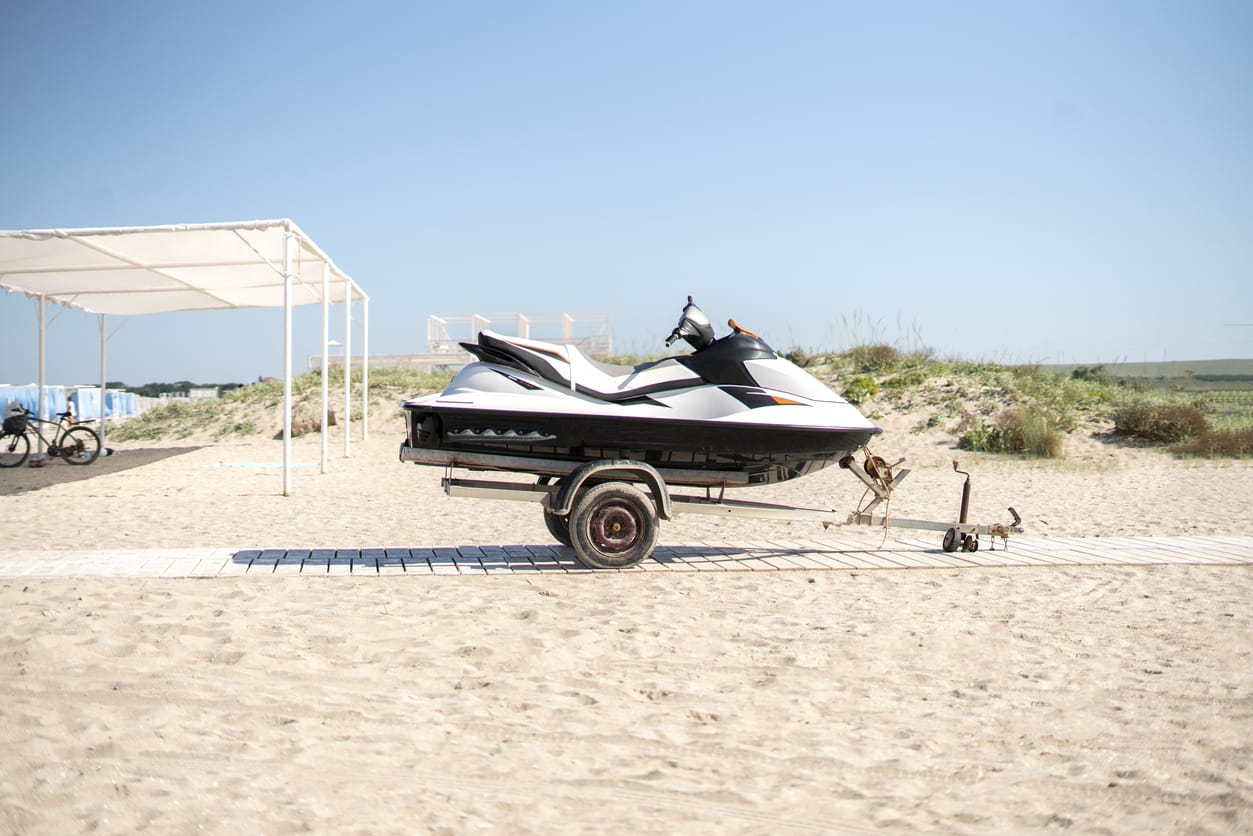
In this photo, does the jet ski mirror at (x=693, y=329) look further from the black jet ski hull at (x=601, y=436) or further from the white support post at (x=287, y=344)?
the white support post at (x=287, y=344)

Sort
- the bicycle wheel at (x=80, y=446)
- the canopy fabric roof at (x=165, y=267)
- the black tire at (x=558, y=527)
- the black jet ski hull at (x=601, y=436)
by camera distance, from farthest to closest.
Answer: the bicycle wheel at (x=80, y=446), the canopy fabric roof at (x=165, y=267), the black tire at (x=558, y=527), the black jet ski hull at (x=601, y=436)

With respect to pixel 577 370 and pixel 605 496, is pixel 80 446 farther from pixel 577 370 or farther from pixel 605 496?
pixel 605 496

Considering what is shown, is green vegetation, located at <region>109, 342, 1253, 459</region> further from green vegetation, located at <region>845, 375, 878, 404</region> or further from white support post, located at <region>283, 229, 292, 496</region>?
white support post, located at <region>283, 229, 292, 496</region>

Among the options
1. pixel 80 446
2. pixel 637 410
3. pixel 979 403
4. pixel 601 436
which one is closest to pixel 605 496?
pixel 601 436

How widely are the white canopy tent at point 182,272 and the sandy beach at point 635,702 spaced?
6.21 m

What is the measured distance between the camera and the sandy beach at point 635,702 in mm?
2926

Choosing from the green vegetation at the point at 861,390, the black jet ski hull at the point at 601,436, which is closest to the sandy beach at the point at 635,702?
the black jet ski hull at the point at 601,436

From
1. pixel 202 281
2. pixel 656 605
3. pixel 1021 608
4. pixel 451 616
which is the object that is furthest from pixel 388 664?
pixel 202 281

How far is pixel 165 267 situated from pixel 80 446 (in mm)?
4216

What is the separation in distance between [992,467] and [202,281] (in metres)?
13.1

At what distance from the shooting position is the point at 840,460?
695 centimetres

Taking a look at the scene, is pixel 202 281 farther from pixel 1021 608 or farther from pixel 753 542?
pixel 1021 608

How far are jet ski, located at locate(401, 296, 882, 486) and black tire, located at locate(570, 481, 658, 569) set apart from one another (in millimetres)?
322

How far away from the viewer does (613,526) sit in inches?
262
